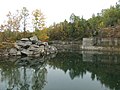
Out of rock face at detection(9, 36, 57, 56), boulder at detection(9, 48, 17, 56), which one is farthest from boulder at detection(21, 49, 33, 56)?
boulder at detection(9, 48, 17, 56)

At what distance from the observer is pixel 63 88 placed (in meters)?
18.6

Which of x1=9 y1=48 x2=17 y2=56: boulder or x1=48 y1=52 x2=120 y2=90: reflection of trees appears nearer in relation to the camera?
x1=48 y1=52 x2=120 y2=90: reflection of trees

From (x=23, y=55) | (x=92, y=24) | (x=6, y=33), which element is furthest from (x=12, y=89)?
(x=92, y=24)

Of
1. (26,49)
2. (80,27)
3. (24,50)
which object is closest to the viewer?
(24,50)

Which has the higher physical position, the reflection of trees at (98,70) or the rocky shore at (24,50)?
the rocky shore at (24,50)

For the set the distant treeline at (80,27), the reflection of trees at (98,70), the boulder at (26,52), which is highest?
the distant treeline at (80,27)

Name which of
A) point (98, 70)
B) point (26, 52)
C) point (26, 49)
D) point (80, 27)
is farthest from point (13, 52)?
point (80, 27)

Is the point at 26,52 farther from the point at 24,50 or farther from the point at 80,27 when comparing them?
the point at 80,27

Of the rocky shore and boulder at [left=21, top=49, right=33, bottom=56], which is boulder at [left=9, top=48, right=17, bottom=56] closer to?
the rocky shore

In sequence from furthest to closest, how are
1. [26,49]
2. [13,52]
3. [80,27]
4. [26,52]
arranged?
1. [80,27]
2. [26,49]
3. [26,52]
4. [13,52]

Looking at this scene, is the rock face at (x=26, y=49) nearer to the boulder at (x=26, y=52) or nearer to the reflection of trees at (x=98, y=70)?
the boulder at (x=26, y=52)

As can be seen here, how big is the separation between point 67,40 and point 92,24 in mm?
12241

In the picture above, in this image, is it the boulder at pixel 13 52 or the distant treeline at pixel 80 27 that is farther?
the distant treeline at pixel 80 27

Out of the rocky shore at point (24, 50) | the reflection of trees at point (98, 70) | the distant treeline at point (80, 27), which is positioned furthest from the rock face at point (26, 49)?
the distant treeline at point (80, 27)
